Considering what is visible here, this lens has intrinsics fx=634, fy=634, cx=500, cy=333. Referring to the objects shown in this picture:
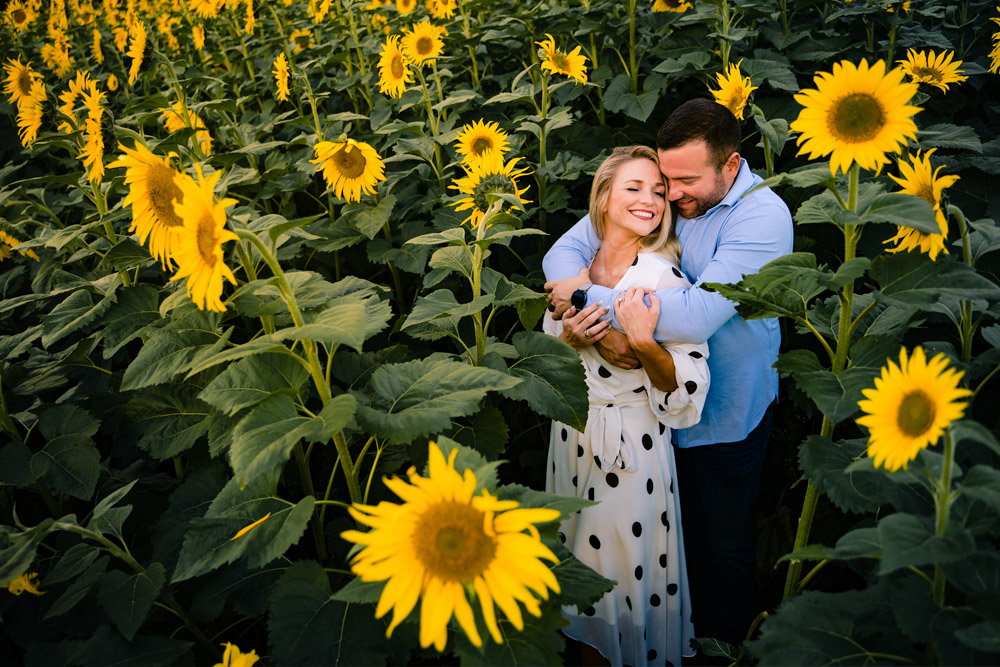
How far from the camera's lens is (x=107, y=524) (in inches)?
71.6

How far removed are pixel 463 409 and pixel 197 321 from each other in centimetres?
93

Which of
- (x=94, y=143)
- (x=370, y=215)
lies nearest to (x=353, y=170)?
(x=370, y=215)

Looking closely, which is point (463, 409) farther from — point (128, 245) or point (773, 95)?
point (773, 95)

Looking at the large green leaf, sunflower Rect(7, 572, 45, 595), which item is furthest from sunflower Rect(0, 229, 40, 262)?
the large green leaf

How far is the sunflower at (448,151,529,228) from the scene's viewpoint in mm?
2338

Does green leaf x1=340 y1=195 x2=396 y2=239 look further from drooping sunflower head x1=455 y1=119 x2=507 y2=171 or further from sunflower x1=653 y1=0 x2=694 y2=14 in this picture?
sunflower x1=653 y1=0 x2=694 y2=14

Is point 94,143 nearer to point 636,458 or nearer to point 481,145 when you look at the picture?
point 481,145

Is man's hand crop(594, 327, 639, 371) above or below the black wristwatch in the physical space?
below

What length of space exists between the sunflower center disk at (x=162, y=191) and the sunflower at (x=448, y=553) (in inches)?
45.2

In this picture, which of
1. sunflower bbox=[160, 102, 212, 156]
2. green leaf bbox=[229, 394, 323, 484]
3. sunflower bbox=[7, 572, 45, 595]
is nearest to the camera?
green leaf bbox=[229, 394, 323, 484]

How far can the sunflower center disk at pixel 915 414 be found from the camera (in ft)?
3.98

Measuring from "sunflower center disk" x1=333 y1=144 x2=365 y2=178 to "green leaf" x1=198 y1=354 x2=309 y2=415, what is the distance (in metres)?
1.41

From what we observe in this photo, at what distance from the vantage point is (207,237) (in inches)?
57.1

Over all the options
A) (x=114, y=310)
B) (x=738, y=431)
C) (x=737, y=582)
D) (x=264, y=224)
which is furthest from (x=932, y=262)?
(x=114, y=310)
